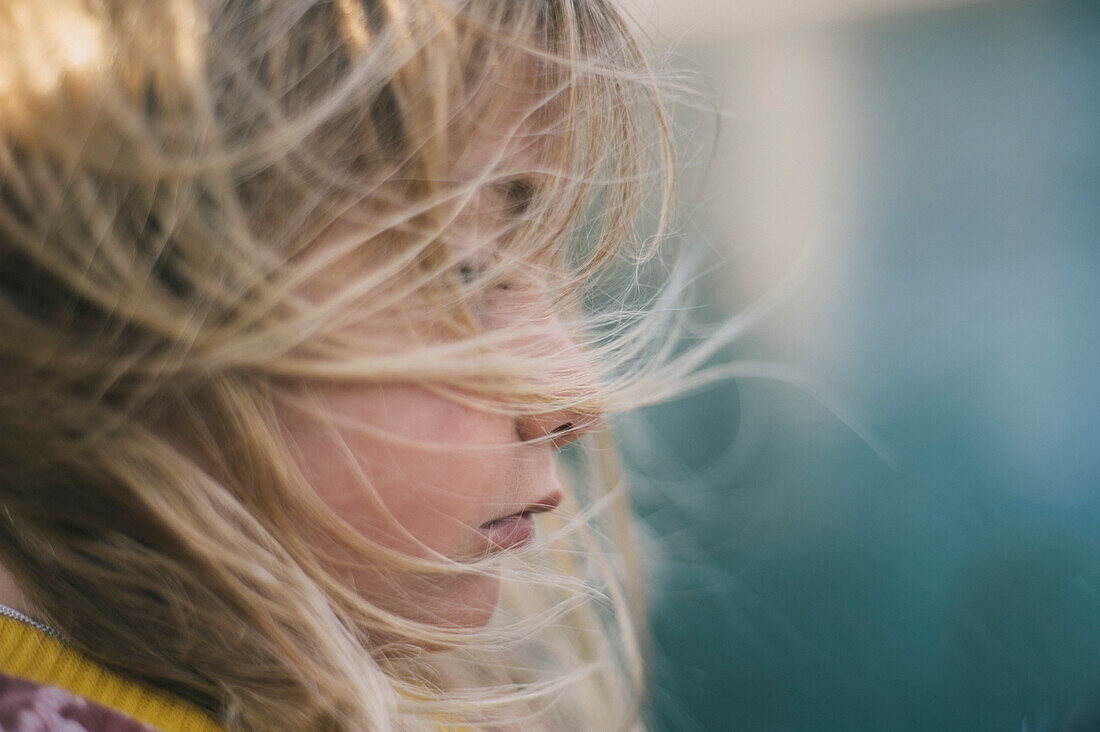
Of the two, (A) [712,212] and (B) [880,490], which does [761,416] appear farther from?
(A) [712,212]

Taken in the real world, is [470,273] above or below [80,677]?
above

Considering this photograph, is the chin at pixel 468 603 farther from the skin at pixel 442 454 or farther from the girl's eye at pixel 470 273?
the girl's eye at pixel 470 273

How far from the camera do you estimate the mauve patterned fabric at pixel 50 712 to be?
1.04ft

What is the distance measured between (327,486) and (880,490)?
1.14m

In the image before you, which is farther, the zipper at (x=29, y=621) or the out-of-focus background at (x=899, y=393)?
the out-of-focus background at (x=899, y=393)

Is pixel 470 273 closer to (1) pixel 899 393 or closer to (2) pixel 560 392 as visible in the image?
(2) pixel 560 392

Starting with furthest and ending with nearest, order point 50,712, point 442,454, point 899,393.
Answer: point 899,393, point 442,454, point 50,712

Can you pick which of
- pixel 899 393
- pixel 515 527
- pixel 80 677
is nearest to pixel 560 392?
pixel 515 527

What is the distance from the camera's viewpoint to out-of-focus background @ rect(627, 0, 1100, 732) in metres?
1.29

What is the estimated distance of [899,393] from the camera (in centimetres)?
135

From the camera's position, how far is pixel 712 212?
1203 mm

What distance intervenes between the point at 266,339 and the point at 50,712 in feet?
0.56

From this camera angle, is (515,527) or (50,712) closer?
(50,712)

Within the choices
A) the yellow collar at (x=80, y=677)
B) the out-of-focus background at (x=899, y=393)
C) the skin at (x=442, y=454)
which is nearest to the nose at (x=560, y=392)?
the skin at (x=442, y=454)
